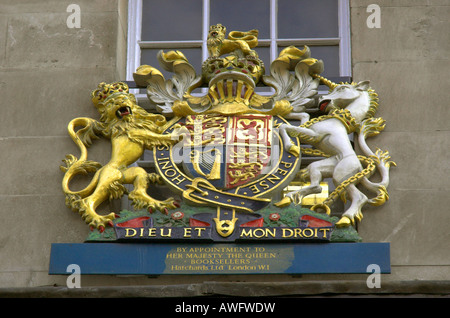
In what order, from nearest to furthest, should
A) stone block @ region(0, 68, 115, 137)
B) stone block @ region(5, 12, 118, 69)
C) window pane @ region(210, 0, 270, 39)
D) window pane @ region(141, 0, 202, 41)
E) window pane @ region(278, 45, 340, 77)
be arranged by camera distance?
stone block @ region(0, 68, 115, 137) → stone block @ region(5, 12, 118, 69) → window pane @ region(278, 45, 340, 77) → window pane @ region(141, 0, 202, 41) → window pane @ region(210, 0, 270, 39)

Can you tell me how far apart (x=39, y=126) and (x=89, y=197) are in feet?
4.18

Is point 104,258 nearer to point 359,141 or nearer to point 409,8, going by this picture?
point 359,141

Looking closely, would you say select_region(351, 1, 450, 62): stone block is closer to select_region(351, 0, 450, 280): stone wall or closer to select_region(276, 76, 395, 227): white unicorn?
select_region(351, 0, 450, 280): stone wall

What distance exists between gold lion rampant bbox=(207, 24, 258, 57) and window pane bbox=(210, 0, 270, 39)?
1.05 meters

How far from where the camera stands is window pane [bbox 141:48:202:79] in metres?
12.9

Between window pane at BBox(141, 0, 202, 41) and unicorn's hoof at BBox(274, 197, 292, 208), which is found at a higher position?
window pane at BBox(141, 0, 202, 41)

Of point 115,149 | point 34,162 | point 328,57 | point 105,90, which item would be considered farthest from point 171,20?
point 34,162

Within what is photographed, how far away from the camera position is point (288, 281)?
413 inches

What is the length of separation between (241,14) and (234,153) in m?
2.82

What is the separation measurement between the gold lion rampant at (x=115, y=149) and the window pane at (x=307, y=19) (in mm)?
2399

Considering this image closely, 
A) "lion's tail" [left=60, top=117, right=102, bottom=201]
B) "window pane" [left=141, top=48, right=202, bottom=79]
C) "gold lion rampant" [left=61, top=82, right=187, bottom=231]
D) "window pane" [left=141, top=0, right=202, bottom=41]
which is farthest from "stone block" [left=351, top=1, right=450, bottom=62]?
"lion's tail" [left=60, top=117, right=102, bottom=201]

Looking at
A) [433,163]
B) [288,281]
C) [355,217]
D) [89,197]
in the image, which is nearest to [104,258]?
[89,197]

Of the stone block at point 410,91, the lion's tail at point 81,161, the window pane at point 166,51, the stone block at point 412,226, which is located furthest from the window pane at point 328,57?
the lion's tail at point 81,161

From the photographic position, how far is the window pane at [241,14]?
43.8 feet
